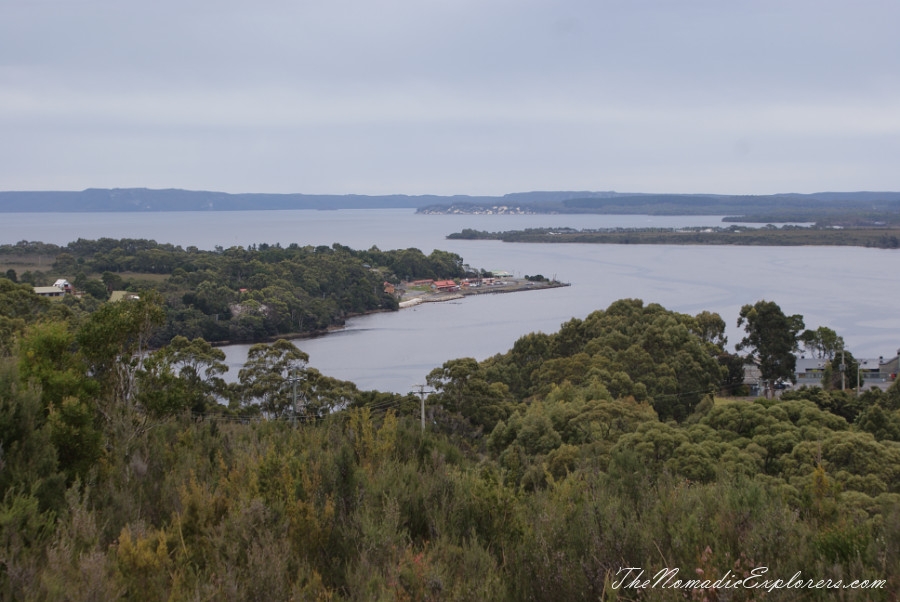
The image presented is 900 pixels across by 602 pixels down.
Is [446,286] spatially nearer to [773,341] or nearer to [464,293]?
[464,293]

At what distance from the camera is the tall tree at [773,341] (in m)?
19.1

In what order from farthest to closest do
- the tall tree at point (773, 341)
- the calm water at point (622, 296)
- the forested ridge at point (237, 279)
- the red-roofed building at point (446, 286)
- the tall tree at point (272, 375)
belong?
the red-roofed building at point (446, 286)
the forested ridge at point (237, 279)
the calm water at point (622, 296)
the tall tree at point (773, 341)
the tall tree at point (272, 375)

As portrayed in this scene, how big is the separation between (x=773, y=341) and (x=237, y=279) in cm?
2852

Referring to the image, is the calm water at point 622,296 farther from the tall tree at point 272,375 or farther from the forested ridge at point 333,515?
the forested ridge at point 333,515

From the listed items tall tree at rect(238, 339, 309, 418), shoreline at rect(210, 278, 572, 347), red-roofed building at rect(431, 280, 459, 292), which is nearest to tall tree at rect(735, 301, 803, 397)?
tall tree at rect(238, 339, 309, 418)

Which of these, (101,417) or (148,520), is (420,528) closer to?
(148,520)

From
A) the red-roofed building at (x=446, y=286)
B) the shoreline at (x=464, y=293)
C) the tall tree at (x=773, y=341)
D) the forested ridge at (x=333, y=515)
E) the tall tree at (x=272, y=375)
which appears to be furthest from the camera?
the red-roofed building at (x=446, y=286)

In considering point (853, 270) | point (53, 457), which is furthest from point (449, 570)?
point (853, 270)

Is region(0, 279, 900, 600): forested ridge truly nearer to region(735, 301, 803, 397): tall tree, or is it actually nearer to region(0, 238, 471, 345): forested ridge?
region(735, 301, 803, 397): tall tree

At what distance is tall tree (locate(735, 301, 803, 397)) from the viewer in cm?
1912

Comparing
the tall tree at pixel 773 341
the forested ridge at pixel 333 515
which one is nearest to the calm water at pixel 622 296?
the tall tree at pixel 773 341

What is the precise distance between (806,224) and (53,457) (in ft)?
352

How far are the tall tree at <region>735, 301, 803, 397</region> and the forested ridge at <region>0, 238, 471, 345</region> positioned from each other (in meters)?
18.5

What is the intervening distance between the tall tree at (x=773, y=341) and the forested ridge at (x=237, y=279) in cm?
1853
